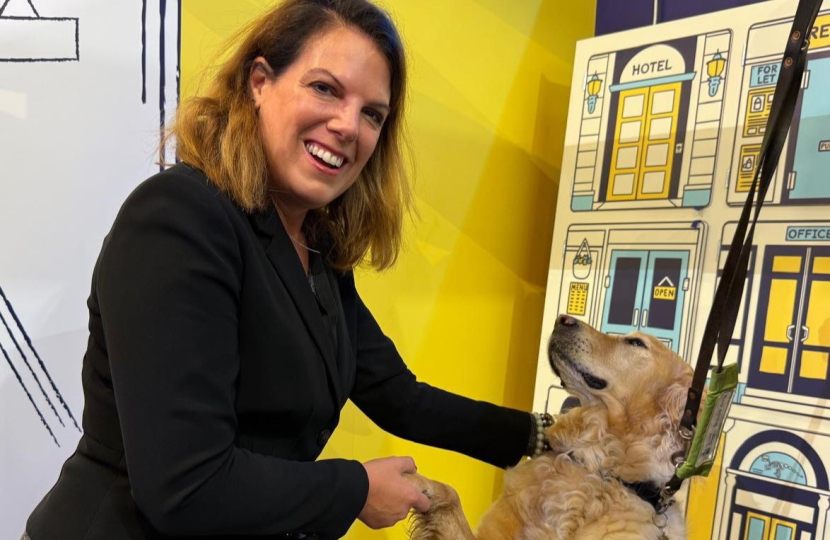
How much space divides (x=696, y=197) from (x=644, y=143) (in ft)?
0.92

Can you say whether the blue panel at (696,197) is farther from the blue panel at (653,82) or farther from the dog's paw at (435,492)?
the dog's paw at (435,492)

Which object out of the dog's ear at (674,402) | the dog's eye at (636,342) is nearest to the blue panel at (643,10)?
the dog's eye at (636,342)

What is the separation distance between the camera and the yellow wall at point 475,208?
2404 mm

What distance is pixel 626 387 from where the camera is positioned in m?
1.70

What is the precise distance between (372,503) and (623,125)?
68.6 inches

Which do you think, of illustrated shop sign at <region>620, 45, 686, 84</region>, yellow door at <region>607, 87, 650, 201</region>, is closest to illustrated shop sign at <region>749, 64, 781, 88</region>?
illustrated shop sign at <region>620, 45, 686, 84</region>

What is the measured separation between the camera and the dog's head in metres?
1.59

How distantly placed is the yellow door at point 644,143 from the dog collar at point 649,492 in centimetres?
106

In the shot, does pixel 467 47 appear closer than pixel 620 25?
Yes

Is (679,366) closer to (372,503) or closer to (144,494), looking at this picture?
(372,503)

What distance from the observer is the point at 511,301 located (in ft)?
9.21

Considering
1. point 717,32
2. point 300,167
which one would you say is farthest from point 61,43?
point 717,32

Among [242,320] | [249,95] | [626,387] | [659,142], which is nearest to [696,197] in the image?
[659,142]

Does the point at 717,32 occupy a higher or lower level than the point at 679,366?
higher
